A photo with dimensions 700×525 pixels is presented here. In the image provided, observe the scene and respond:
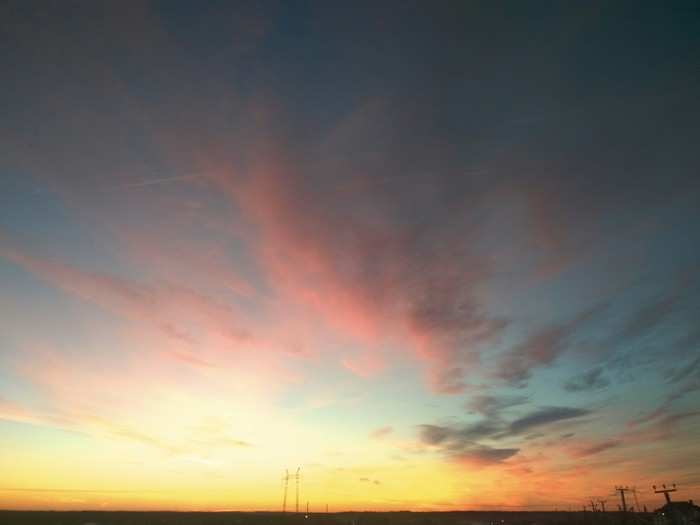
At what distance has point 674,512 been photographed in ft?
320

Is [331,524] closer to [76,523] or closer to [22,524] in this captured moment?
[76,523]

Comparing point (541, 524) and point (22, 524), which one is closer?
point (22, 524)

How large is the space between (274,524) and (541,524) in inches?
4266

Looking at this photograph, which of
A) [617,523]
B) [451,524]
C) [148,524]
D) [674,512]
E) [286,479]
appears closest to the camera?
[674,512]

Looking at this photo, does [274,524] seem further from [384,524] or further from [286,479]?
[384,524]

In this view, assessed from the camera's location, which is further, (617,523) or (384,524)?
(384,524)

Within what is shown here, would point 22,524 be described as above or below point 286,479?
below

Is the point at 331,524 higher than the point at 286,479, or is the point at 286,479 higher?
the point at 286,479

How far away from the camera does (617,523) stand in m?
108

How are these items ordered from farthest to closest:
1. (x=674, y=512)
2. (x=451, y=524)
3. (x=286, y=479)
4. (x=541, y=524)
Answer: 1. (x=451, y=524)
2. (x=541, y=524)
3. (x=286, y=479)
4. (x=674, y=512)

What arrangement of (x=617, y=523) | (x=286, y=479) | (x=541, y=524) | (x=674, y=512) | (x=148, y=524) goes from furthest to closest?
(x=541, y=524) → (x=148, y=524) → (x=286, y=479) → (x=617, y=523) → (x=674, y=512)

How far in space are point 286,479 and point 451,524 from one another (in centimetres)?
8761

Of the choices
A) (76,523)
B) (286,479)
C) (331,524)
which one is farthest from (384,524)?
(76,523)

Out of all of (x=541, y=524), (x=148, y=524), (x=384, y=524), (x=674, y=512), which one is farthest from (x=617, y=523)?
(x=148, y=524)
